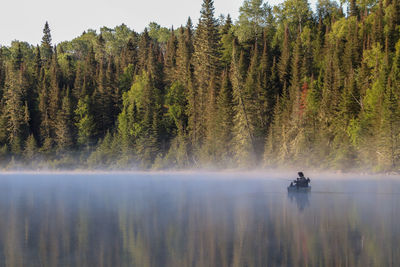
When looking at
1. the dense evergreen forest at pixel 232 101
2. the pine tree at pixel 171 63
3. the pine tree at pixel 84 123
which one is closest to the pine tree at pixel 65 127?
the dense evergreen forest at pixel 232 101

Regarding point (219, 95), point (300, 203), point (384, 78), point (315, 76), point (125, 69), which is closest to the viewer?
point (300, 203)

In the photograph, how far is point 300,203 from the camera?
3353cm

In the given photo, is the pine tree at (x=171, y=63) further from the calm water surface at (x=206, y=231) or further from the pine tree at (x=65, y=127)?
the calm water surface at (x=206, y=231)

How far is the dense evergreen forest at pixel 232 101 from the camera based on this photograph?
79.7 m

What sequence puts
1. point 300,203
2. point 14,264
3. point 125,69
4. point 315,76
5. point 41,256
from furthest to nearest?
point 125,69 < point 315,76 < point 300,203 < point 41,256 < point 14,264

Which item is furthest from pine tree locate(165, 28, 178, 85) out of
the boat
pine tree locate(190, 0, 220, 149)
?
the boat

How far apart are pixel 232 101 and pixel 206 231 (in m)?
63.2

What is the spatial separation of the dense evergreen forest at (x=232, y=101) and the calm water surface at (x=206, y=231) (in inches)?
1596

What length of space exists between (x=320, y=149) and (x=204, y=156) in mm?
20445

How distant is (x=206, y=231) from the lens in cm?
2309

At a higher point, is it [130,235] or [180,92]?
[180,92]

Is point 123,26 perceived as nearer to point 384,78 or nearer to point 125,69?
point 125,69

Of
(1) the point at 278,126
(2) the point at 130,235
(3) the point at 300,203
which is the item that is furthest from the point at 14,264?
(1) the point at 278,126

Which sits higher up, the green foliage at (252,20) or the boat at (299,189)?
the green foliage at (252,20)
